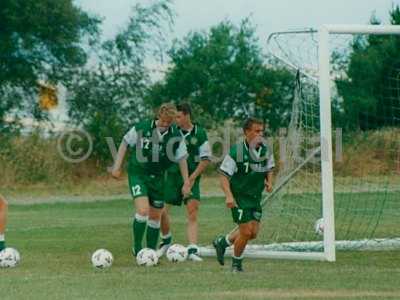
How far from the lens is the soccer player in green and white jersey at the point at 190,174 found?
14750 mm

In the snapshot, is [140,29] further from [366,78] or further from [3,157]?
[366,78]

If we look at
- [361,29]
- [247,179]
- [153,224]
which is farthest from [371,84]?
[247,179]

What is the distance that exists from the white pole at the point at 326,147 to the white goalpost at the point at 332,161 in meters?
0.01

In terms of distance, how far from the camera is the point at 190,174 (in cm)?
1495

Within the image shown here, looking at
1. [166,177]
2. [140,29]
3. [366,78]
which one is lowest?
[166,177]

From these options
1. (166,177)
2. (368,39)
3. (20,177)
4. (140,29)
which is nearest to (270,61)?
(140,29)

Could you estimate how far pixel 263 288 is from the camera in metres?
11.2

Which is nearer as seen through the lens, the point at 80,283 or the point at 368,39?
the point at 80,283

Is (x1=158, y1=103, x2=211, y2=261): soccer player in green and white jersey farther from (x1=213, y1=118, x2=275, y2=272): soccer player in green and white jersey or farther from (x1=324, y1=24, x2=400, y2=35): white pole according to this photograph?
(x1=324, y1=24, x2=400, y2=35): white pole

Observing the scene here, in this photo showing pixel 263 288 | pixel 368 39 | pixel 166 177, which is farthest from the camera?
pixel 368 39

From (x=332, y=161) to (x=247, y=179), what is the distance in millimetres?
2438

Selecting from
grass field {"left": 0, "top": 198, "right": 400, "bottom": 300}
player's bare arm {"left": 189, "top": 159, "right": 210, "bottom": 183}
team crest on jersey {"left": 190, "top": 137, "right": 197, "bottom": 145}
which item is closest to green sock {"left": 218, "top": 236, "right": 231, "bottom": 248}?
grass field {"left": 0, "top": 198, "right": 400, "bottom": 300}

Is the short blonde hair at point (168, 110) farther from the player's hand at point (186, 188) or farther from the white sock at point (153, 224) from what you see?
the white sock at point (153, 224)

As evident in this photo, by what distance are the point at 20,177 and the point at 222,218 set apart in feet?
34.5
